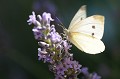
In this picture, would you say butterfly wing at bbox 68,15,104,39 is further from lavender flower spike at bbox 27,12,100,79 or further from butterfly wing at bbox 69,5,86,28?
lavender flower spike at bbox 27,12,100,79

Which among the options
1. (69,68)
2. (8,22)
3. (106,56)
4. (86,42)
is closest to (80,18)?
(86,42)

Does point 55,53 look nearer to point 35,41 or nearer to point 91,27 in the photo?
point 91,27

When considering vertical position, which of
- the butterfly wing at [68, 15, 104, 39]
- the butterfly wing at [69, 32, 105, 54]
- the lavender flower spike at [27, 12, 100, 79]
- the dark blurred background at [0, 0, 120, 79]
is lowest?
the lavender flower spike at [27, 12, 100, 79]

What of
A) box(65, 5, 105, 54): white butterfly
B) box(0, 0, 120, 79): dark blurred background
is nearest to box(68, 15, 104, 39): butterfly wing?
box(65, 5, 105, 54): white butterfly

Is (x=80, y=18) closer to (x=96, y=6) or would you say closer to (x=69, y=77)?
(x=69, y=77)

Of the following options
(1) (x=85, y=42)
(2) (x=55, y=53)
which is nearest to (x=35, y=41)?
(1) (x=85, y=42)

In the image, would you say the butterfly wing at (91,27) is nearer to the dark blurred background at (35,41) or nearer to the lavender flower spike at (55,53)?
the lavender flower spike at (55,53)

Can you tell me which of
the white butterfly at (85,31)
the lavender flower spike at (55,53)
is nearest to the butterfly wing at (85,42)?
the white butterfly at (85,31)
